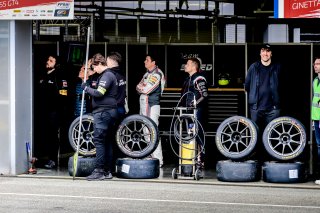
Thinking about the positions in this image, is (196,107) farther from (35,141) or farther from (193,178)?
(35,141)

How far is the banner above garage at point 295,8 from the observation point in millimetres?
13898

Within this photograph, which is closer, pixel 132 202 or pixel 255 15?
pixel 132 202

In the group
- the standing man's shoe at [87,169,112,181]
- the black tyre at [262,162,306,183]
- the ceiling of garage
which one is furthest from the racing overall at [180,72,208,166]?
the ceiling of garage

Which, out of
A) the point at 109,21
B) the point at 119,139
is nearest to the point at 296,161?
the point at 119,139

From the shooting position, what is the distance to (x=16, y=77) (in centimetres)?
1453

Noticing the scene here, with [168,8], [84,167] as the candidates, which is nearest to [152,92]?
[84,167]

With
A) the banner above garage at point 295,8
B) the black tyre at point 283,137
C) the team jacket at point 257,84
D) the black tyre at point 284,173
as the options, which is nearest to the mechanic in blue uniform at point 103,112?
the team jacket at point 257,84

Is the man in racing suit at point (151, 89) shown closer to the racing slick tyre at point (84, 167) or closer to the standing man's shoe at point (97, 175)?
the racing slick tyre at point (84, 167)

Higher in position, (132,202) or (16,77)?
(16,77)

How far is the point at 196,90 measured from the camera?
14.4m

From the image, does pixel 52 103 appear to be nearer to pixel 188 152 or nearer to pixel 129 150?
pixel 129 150

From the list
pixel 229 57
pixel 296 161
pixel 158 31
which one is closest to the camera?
pixel 296 161

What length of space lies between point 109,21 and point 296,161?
25.5ft

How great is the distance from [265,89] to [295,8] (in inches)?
55.8
